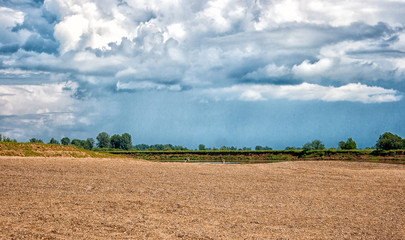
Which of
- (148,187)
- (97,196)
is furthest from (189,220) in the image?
(148,187)

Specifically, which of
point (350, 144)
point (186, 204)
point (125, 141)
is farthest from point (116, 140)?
point (186, 204)

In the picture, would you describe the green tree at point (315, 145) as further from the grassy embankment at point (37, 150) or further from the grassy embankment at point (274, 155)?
the grassy embankment at point (37, 150)

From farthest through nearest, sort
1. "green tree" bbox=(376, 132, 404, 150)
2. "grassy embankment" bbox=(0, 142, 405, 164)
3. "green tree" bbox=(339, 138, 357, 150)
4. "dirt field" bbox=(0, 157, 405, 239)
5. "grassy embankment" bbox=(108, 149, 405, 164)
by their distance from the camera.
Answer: "green tree" bbox=(339, 138, 357, 150) < "green tree" bbox=(376, 132, 404, 150) < "grassy embankment" bbox=(108, 149, 405, 164) < "grassy embankment" bbox=(0, 142, 405, 164) < "dirt field" bbox=(0, 157, 405, 239)

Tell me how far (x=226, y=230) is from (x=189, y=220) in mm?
A: 1792

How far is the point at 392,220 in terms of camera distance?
1608 cm

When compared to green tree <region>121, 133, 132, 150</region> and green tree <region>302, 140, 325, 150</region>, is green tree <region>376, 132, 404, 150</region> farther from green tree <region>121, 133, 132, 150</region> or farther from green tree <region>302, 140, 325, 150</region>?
green tree <region>121, 133, 132, 150</region>

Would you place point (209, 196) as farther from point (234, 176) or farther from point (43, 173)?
point (43, 173)

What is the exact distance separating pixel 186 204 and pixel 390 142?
89.3m

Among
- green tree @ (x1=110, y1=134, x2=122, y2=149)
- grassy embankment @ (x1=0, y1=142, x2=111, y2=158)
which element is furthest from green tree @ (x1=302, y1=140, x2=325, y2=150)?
green tree @ (x1=110, y1=134, x2=122, y2=149)

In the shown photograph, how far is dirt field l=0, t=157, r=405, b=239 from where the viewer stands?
1288cm

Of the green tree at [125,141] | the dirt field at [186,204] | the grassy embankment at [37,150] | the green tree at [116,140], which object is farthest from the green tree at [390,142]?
the green tree at [116,140]

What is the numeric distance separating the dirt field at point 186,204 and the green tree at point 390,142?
71.1 m

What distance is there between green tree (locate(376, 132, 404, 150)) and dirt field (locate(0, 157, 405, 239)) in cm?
7111

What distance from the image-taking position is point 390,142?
9231 centimetres
